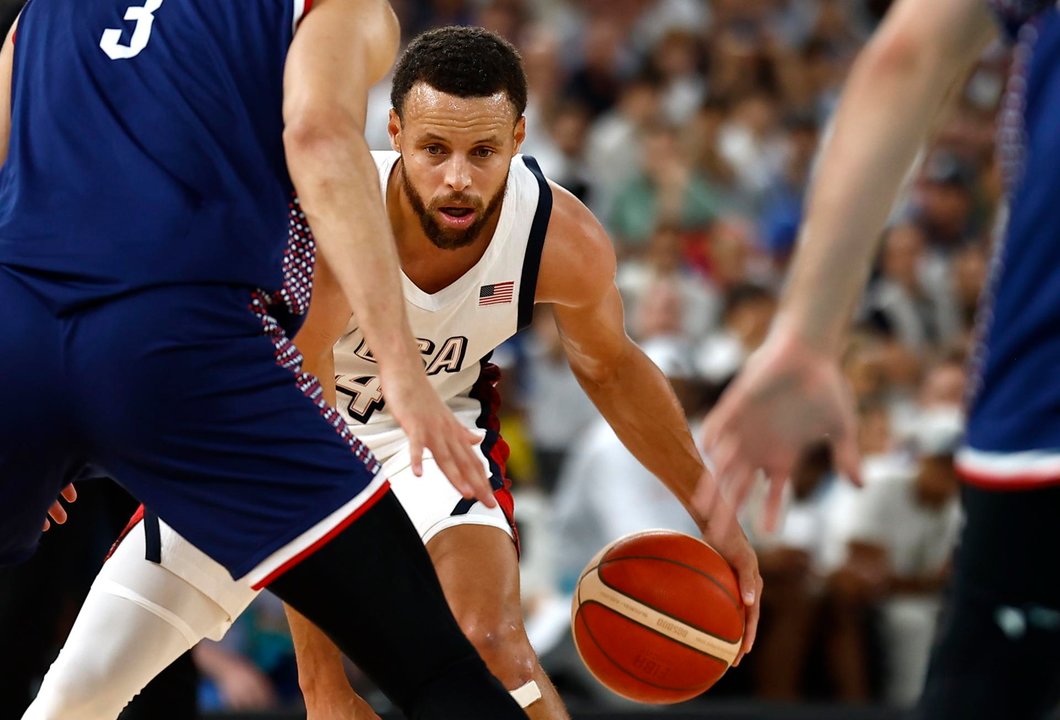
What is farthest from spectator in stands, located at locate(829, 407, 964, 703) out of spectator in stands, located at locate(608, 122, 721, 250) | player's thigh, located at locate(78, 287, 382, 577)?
player's thigh, located at locate(78, 287, 382, 577)

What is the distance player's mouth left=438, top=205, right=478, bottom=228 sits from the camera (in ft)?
13.8

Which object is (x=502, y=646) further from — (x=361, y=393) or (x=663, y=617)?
(x=361, y=393)

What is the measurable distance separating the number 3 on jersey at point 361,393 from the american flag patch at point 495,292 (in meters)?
0.41

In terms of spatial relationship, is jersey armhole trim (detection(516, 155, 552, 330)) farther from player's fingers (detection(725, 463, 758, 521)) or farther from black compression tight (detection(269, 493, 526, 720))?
player's fingers (detection(725, 463, 758, 521))

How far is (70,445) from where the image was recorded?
108 inches

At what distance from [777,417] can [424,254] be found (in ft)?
8.02

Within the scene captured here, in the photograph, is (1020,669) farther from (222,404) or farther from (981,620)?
(222,404)

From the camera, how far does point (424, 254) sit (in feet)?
14.3

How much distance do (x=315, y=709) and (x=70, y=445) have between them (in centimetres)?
159

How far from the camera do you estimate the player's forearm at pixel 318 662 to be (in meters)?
4.08

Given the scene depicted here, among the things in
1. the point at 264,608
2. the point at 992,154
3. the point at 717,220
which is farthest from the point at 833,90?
the point at 264,608

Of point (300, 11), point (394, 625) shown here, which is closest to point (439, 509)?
point (394, 625)

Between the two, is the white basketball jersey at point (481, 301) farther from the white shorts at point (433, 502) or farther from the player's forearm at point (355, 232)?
the player's forearm at point (355, 232)

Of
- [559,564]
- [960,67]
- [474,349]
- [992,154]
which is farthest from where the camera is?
[992,154]
